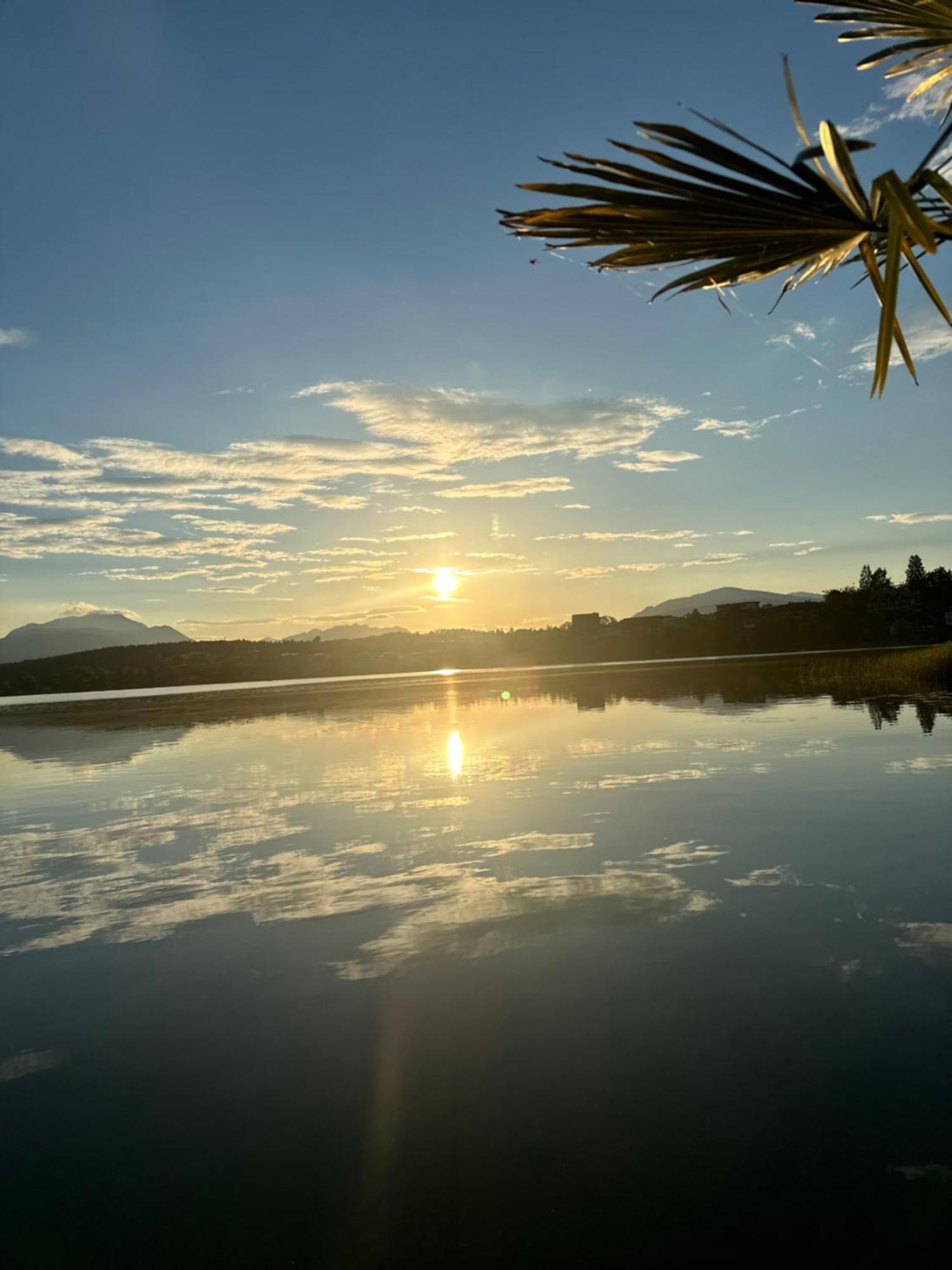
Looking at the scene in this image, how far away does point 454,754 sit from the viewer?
65.4 ft

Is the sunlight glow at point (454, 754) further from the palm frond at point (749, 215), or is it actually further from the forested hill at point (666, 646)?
the forested hill at point (666, 646)

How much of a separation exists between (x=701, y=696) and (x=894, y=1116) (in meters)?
28.4

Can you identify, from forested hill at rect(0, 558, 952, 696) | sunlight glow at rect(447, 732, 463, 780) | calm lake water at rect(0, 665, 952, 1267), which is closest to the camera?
calm lake water at rect(0, 665, 952, 1267)

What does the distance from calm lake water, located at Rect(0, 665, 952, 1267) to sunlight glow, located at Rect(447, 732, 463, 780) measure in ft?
13.8

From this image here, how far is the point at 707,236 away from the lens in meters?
4.34

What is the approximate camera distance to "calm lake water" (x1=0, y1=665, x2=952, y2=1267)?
3.73 m

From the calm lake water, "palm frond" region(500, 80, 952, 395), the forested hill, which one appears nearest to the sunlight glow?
the calm lake water

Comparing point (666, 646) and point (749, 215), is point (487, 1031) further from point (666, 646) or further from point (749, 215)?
point (666, 646)

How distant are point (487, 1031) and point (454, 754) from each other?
14553 mm

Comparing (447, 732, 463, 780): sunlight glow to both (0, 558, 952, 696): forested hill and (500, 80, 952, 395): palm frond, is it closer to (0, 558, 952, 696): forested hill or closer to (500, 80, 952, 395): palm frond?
(500, 80, 952, 395): palm frond

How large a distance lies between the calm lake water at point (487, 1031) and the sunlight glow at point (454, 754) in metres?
4.20

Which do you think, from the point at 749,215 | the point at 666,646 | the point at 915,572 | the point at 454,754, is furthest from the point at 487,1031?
the point at 915,572

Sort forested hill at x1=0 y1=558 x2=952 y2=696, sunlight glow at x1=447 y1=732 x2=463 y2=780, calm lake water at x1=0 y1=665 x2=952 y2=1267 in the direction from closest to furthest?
1. calm lake water at x1=0 y1=665 x2=952 y2=1267
2. sunlight glow at x1=447 y1=732 x2=463 y2=780
3. forested hill at x1=0 y1=558 x2=952 y2=696

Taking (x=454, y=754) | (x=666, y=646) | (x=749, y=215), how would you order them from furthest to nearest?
(x=666, y=646) → (x=454, y=754) → (x=749, y=215)
